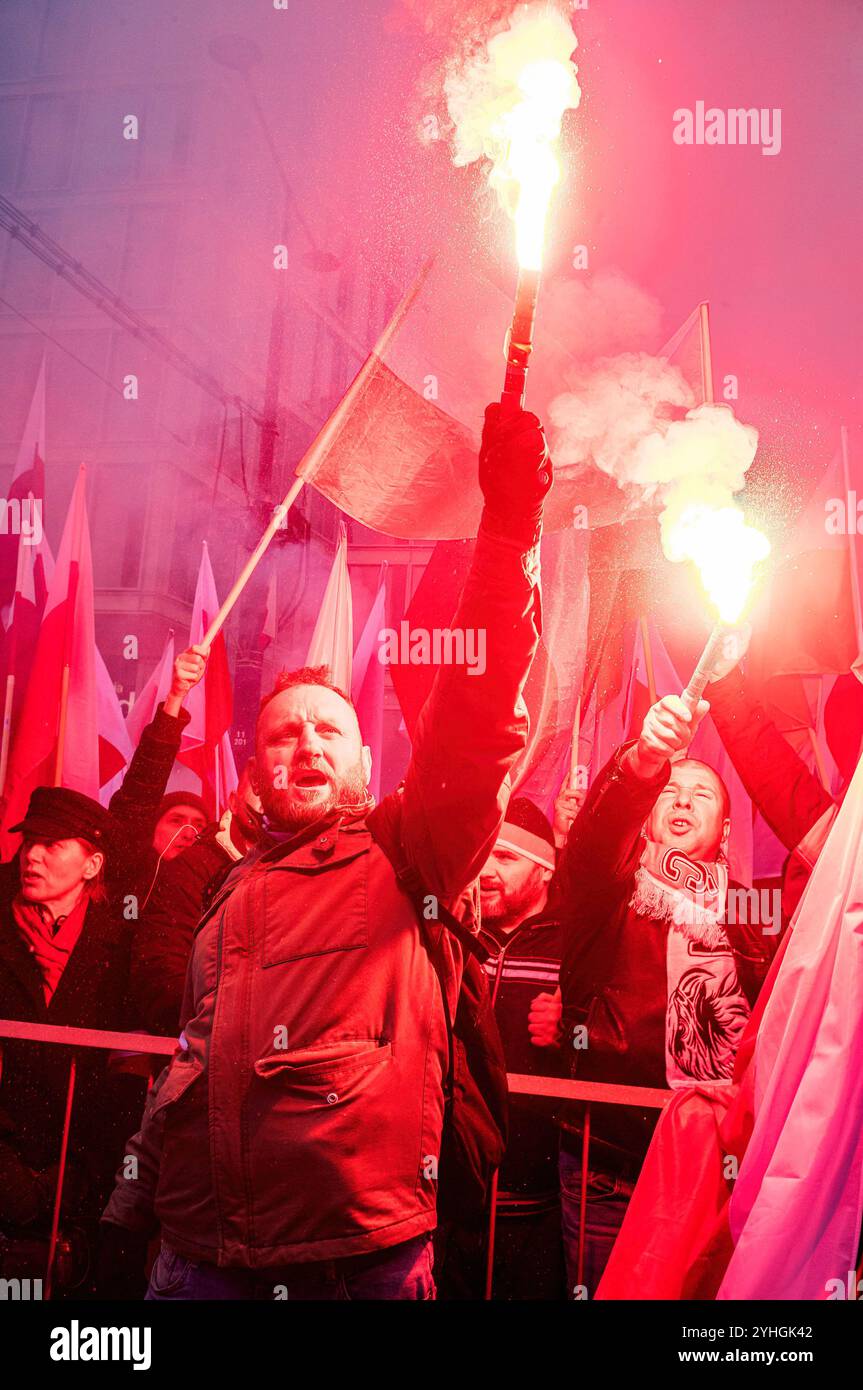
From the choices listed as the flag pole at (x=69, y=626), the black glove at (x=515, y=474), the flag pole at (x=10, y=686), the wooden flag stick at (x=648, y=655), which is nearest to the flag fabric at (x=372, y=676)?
the wooden flag stick at (x=648, y=655)

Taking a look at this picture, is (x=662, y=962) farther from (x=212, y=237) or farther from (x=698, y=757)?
(x=212, y=237)

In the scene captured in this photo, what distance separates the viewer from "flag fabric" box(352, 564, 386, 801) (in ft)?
12.0

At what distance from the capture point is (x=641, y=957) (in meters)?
3.21

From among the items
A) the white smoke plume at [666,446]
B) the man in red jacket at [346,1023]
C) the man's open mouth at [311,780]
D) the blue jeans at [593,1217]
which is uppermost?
the white smoke plume at [666,446]

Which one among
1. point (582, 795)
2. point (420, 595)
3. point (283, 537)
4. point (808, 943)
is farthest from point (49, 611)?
point (808, 943)

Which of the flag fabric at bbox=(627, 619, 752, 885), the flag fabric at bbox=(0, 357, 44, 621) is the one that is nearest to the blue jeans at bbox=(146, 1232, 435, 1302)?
Result: the flag fabric at bbox=(627, 619, 752, 885)

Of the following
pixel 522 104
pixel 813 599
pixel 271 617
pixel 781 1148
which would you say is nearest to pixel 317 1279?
pixel 781 1148

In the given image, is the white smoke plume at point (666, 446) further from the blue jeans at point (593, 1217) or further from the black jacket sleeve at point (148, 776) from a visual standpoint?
the blue jeans at point (593, 1217)

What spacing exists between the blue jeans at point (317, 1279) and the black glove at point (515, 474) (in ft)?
5.03

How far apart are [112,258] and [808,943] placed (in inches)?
133

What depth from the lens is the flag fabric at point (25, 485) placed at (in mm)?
3871

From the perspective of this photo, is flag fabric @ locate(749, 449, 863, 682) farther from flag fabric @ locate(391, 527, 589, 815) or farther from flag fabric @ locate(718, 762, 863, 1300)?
flag fabric @ locate(718, 762, 863, 1300)

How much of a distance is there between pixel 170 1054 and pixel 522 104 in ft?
9.29

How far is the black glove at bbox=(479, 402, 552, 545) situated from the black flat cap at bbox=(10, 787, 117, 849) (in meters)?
2.03
